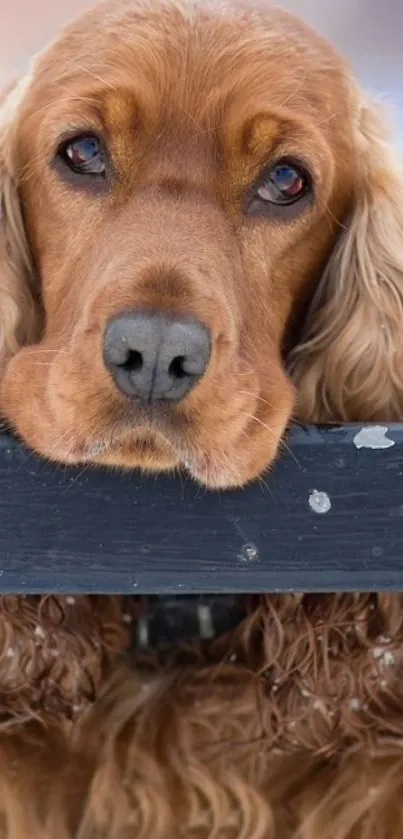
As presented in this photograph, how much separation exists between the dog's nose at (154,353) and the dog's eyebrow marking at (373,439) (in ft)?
0.63

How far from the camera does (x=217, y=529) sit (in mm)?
1093

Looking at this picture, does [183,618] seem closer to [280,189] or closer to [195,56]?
[280,189]

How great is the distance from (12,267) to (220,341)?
477mm

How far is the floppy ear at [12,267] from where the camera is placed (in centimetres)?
147

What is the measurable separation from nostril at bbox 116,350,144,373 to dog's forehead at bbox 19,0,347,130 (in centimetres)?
42

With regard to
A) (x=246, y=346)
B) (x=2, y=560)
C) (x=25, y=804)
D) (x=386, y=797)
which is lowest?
(x=25, y=804)

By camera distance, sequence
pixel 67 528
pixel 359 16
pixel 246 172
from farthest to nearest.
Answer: pixel 359 16
pixel 246 172
pixel 67 528

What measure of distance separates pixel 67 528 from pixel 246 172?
22.6 inches

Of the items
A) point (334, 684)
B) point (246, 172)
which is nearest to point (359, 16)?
point (246, 172)

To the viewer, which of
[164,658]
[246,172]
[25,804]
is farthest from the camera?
[164,658]

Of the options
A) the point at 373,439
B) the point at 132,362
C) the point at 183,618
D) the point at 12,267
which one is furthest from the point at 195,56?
the point at 183,618

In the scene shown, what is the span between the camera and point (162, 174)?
1350 millimetres

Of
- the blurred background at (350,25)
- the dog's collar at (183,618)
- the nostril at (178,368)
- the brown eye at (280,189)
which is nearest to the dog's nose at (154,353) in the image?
the nostril at (178,368)

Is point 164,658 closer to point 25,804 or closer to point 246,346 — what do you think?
point 25,804
